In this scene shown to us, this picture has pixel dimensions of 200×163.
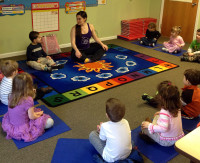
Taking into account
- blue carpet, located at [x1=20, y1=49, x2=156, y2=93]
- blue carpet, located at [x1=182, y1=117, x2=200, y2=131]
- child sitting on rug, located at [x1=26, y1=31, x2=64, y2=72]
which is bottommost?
blue carpet, located at [x1=182, y1=117, x2=200, y2=131]

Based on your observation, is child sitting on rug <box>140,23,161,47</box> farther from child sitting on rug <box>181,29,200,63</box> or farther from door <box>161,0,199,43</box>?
child sitting on rug <box>181,29,200,63</box>

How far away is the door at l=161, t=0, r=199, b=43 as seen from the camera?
535cm

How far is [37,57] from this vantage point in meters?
3.73

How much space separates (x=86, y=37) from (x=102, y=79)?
1.06 meters

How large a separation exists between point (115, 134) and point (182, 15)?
4.62m

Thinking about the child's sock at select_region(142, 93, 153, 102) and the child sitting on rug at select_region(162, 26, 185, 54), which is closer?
the child's sock at select_region(142, 93, 153, 102)

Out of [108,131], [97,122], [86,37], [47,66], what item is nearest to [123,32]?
[86,37]

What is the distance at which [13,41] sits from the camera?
4145 mm

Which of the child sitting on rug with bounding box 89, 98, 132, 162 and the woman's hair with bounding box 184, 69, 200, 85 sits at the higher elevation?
the woman's hair with bounding box 184, 69, 200, 85

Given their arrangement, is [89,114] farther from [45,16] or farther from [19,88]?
[45,16]

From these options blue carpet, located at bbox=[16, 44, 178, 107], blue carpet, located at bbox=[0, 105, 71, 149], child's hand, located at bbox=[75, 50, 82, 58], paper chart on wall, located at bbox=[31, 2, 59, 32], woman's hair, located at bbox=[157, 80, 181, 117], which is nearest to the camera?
woman's hair, located at bbox=[157, 80, 181, 117]

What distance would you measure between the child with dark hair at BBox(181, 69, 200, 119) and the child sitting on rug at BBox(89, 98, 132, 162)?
0.93 metres

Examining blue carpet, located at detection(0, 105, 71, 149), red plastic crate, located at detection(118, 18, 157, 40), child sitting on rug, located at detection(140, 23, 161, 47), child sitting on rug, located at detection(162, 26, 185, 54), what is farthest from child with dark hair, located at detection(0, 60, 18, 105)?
red plastic crate, located at detection(118, 18, 157, 40)

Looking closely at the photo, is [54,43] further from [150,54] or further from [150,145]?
[150,145]
